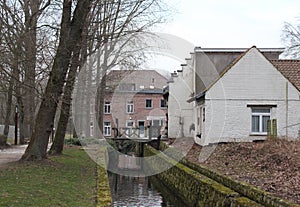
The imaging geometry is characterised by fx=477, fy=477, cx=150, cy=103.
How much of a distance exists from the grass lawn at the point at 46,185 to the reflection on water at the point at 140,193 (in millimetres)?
1577

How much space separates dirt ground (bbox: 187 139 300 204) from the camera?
36.6 feet

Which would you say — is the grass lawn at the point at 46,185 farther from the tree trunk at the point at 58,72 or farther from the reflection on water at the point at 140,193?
the reflection on water at the point at 140,193

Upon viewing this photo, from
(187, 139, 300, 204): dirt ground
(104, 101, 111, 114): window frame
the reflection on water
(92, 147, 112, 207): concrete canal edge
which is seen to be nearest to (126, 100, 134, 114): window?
(104, 101, 111, 114): window frame

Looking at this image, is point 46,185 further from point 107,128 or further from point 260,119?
point 107,128

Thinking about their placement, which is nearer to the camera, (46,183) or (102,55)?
(46,183)

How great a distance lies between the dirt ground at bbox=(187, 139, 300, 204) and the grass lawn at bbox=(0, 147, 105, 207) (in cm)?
413

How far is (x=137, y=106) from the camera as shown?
165 ft

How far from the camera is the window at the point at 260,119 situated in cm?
2328

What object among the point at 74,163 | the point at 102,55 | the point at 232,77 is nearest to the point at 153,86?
the point at 102,55

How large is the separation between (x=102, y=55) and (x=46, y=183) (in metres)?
20.4

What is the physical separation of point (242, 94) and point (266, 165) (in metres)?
8.94

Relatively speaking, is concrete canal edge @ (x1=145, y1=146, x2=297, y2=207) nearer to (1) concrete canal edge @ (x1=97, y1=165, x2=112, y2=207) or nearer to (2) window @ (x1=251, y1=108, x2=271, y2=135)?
(1) concrete canal edge @ (x1=97, y1=165, x2=112, y2=207)

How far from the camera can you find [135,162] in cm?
3472

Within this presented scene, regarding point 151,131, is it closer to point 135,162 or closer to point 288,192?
point 135,162
